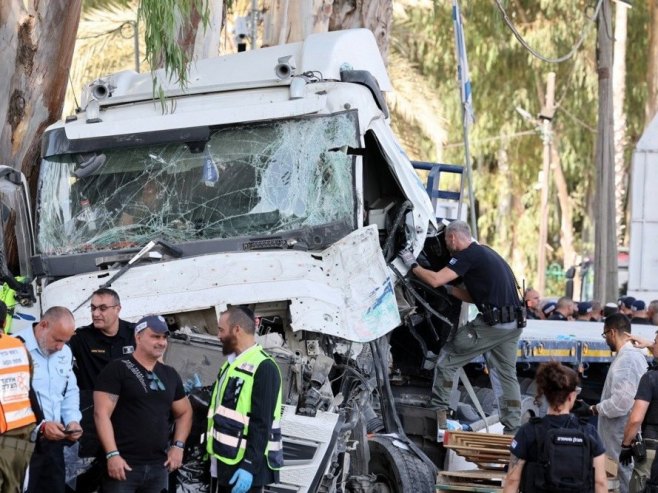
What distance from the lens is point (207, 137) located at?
32.4 feet

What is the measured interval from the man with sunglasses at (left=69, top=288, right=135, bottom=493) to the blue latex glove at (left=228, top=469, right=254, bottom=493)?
1.20 meters

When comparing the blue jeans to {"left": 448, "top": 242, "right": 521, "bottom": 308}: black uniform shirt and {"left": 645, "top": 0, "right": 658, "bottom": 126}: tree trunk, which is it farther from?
{"left": 645, "top": 0, "right": 658, "bottom": 126}: tree trunk

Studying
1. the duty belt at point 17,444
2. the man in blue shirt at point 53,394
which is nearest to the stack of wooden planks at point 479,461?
the man in blue shirt at point 53,394

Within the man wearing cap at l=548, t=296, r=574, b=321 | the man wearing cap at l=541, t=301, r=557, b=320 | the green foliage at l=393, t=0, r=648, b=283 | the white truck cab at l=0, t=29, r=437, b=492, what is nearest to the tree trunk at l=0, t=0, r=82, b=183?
the white truck cab at l=0, t=29, r=437, b=492

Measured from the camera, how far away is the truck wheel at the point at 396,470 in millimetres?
9617

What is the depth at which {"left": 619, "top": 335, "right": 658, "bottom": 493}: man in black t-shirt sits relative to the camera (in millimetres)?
9117

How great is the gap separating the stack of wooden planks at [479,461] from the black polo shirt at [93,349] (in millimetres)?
2346

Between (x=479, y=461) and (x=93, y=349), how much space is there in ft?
9.53

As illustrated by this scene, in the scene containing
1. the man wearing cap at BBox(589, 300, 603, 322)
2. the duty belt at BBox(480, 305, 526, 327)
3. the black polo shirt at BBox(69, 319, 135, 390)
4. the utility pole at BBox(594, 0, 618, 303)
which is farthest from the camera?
the utility pole at BBox(594, 0, 618, 303)

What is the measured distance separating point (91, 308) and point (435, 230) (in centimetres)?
386

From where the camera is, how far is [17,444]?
24.4ft

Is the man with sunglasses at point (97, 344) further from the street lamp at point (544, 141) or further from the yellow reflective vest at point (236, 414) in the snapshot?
the street lamp at point (544, 141)

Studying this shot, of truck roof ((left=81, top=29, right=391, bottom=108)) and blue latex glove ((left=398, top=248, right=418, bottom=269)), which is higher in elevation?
truck roof ((left=81, top=29, right=391, bottom=108))

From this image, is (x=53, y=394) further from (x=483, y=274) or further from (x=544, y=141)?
(x=544, y=141)
